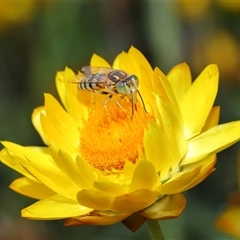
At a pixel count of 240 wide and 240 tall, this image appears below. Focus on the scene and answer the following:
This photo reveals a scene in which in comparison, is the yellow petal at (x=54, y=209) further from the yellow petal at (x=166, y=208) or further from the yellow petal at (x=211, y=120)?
the yellow petal at (x=211, y=120)

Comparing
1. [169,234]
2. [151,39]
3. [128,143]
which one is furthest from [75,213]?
[151,39]

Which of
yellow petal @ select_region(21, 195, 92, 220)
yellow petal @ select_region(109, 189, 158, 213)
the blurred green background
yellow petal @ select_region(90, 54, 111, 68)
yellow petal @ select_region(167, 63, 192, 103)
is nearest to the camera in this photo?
yellow petal @ select_region(109, 189, 158, 213)

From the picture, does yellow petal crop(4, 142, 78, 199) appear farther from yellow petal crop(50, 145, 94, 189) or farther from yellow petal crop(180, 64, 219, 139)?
yellow petal crop(180, 64, 219, 139)

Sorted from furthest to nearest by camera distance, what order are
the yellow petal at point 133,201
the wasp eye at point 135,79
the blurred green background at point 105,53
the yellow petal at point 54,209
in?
the blurred green background at point 105,53, the wasp eye at point 135,79, the yellow petal at point 54,209, the yellow petal at point 133,201

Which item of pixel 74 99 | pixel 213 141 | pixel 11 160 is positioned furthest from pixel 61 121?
pixel 213 141

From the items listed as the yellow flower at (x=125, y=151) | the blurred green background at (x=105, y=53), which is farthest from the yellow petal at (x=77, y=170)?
the blurred green background at (x=105, y=53)

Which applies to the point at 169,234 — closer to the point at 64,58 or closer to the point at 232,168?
the point at 232,168

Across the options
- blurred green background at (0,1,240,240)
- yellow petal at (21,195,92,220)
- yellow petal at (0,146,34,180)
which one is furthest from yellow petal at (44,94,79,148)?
blurred green background at (0,1,240,240)
